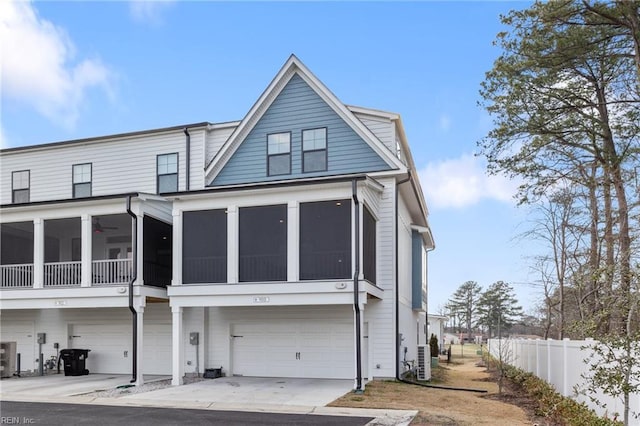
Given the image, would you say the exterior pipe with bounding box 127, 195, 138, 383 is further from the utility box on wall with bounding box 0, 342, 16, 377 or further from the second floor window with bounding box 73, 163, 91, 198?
the second floor window with bounding box 73, 163, 91, 198

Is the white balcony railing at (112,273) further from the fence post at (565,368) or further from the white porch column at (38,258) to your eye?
the fence post at (565,368)

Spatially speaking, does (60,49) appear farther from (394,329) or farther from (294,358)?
(394,329)

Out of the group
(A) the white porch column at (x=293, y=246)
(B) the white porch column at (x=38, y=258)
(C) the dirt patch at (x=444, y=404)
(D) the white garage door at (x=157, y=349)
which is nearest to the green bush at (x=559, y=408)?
(C) the dirt patch at (x=444, y=404)

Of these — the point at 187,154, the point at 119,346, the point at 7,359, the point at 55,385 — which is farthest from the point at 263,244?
the point at 7,359

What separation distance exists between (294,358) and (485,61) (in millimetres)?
11960

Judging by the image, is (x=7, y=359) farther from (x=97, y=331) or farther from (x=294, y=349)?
(x=294, y=349)

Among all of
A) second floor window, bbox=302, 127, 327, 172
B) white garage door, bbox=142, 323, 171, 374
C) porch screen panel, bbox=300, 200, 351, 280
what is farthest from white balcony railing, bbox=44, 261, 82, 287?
second floor window, bbox=302, 127, 327, 172

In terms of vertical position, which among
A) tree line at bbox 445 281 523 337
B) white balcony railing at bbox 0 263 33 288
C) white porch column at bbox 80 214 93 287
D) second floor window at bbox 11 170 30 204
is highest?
second floor window at bbox 11 170 30 204

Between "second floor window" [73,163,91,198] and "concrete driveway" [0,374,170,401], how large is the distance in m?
6.93

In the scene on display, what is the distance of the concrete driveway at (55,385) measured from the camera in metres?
15.3

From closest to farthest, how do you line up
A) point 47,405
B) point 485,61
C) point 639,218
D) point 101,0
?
1. point 47,405
2. point 639,218
3. point 101,0
4. point 485,61

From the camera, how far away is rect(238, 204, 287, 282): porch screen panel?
1675 centimetres

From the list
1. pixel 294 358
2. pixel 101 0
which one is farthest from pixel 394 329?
pixel 101 0

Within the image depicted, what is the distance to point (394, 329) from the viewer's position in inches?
704
